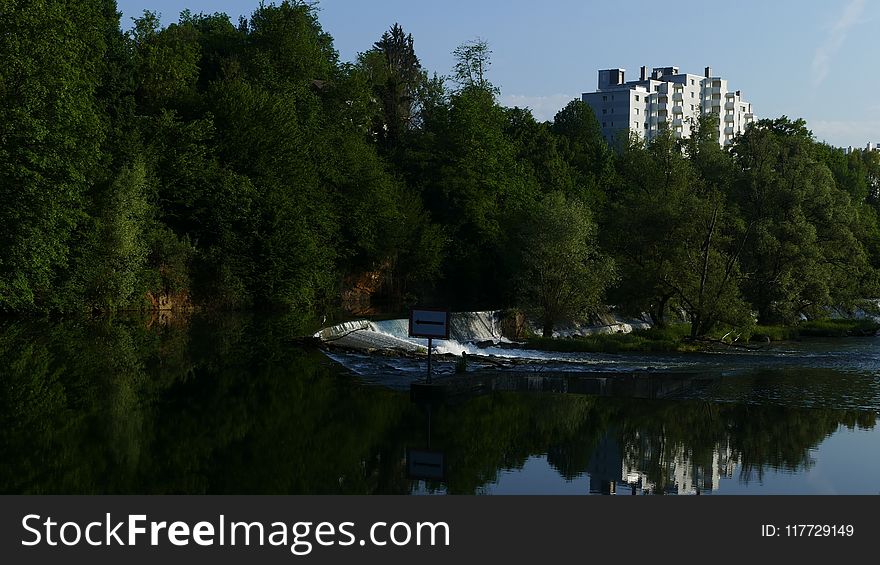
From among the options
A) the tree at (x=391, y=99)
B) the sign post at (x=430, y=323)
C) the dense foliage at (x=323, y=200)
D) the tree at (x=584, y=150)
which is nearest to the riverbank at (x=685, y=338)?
the dense foliage at (x=323, y=200)

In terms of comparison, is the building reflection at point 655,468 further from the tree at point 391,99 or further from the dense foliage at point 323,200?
the tree at point 391,99

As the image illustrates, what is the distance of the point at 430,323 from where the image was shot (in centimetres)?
2611

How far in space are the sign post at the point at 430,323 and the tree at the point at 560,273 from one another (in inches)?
922

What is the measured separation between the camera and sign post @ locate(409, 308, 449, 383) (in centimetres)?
2594

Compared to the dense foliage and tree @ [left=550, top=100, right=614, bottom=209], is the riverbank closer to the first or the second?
the dense foliage

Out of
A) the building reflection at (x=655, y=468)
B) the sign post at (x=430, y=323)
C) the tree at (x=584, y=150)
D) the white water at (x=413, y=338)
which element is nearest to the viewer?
the building reflection at (x=655, y=468)

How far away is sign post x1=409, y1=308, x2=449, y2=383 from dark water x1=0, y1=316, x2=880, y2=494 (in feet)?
6.41

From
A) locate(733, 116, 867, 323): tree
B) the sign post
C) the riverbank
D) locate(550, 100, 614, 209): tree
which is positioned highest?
locate(550, 100, 614, 209): tree

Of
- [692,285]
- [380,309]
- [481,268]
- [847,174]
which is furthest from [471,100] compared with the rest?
[847,174]

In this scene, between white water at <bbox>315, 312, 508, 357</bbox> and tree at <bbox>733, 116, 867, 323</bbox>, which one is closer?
white water at <bbox>315, 312, 508, 357</bbox>

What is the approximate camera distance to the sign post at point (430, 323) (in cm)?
2594

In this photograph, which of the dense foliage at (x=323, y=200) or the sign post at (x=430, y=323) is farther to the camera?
the dense foliage at (x=323, y=200)

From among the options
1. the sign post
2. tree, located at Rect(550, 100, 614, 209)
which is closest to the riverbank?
the sign post

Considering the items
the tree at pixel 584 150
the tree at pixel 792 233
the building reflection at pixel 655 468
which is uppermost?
the tree at pixel 584 150
